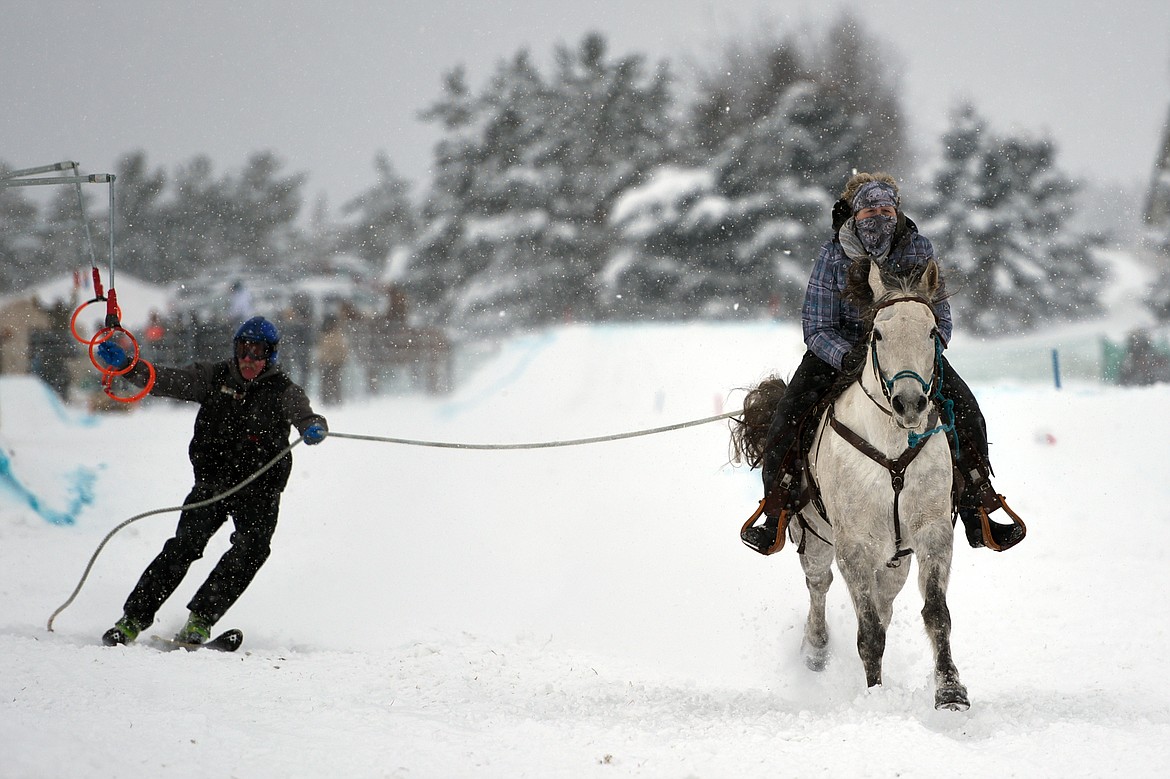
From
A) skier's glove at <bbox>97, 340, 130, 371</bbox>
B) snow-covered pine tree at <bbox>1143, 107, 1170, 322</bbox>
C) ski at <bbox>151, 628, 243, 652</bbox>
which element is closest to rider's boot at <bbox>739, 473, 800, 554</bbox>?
ski at <bbox>151, 628, 243, 652</bbox>

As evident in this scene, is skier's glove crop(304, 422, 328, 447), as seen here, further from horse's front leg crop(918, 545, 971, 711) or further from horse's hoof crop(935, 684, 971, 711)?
horse's hoof crop(935, 684, 971, 711)

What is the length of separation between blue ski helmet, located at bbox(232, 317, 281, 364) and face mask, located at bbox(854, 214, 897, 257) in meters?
3.99

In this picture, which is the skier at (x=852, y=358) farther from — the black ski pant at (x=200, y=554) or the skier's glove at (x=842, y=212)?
the black ski pant at (x=200, y=554)

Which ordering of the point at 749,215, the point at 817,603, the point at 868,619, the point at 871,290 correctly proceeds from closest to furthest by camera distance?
the point at 871,290
the point at 868,619
the point at 817,603
the point at 749,215

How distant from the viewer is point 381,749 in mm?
4242

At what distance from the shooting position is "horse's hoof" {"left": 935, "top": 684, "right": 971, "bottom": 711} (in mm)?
4918

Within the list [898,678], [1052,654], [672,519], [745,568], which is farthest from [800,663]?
[672,519]

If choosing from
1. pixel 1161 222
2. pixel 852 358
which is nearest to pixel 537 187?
pixel 1161 222

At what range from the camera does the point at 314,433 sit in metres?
7.16

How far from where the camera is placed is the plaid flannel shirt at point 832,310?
598cm

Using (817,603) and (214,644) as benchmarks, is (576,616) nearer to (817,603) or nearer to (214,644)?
(817,603)

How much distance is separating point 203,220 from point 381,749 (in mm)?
74567

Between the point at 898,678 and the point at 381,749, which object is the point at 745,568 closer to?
the point at 898,678

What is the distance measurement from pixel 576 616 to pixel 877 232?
15.1ft
